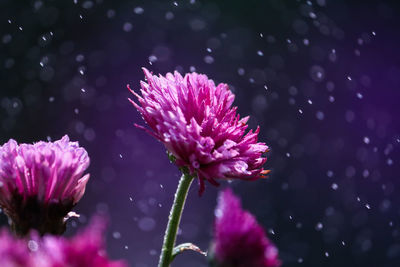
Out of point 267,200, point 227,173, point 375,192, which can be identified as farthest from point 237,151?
point 375,192

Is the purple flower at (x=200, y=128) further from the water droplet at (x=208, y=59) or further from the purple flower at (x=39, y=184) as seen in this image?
the water droplet at (x=208, y=59)

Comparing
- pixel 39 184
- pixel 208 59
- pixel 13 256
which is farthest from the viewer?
pixel 208 59

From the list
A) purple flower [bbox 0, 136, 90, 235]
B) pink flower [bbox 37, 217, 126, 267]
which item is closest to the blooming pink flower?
pink flower [bbox 37, 217, 126, 267]

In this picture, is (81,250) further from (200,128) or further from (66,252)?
(200,128)

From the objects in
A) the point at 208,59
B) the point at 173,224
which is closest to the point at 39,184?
the point at 173,224

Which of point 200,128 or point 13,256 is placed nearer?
point 13,256

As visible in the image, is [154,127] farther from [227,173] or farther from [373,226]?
[373,226]
